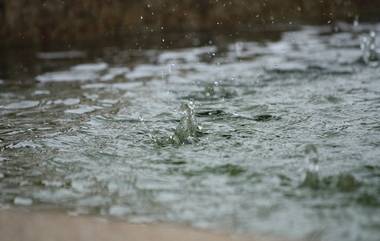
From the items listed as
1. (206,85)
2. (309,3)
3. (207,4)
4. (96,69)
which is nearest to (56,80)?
(96,69)

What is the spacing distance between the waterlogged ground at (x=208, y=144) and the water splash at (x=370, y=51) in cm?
4

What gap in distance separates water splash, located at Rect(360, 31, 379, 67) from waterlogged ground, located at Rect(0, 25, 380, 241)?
0.04 meters

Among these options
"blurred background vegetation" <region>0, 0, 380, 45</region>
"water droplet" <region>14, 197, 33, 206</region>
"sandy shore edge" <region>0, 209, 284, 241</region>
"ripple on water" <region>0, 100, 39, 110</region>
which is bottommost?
"sandy shore edge" <region>0, 209, 284, 241</region>

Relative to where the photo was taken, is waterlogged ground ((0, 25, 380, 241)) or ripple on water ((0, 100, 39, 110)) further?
ripple on water ((0, 100, 39, 110))

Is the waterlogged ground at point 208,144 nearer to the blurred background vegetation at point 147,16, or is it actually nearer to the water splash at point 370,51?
the water splash at point 370,51

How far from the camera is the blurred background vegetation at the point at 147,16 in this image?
8672 millimetres

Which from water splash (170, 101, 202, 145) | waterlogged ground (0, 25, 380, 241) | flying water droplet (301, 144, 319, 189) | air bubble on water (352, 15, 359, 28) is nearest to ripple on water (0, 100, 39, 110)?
waterlogged ground (0, 25, 380, 241)

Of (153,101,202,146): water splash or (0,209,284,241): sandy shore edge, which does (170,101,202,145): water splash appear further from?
(0,209,284,241): sandy shore edge

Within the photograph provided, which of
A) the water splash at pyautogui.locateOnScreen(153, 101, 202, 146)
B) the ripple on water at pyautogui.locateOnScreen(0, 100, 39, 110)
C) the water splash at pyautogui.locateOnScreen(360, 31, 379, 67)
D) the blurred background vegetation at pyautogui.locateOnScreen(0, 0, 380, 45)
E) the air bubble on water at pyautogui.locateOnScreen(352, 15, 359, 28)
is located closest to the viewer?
the water splash at pyautogui.locateOnScreen(153, 101, 202, 146)

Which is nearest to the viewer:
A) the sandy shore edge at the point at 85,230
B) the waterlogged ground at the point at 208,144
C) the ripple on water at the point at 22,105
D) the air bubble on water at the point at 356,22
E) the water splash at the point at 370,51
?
the sandy shore edge at the point at 85,230

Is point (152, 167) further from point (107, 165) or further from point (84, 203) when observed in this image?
point (84, 203)

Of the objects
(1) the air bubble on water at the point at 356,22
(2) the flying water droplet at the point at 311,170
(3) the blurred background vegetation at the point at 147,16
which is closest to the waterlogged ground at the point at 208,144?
(2) the flying water droplet at the point at 311,170

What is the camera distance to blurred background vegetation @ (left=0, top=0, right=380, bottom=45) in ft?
28.5

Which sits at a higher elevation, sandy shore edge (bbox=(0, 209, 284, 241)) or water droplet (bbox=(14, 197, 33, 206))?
water droplet (bbox=(14, 197, 33, 206))
